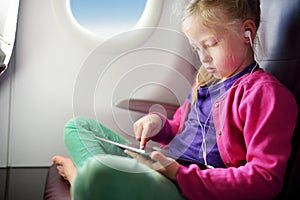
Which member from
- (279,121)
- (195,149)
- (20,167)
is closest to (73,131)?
(195,149)

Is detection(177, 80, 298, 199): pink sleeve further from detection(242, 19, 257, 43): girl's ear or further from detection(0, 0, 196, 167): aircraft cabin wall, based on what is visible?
detection(0, 0, 196, 167): aircraft cabin wall

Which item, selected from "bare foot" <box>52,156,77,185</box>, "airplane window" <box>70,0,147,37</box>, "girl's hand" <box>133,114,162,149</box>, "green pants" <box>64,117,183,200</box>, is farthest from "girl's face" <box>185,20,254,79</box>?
"airplane window" <box>70,0,147,37</box>

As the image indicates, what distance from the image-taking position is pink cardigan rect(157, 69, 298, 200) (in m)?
0.76

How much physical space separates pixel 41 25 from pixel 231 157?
3.18 ft

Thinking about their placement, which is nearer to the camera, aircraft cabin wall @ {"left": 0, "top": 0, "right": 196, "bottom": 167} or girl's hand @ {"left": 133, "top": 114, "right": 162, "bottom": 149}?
girl's hand @ {"left": 133, "top": 114, "right": 162, "bottom": 149}

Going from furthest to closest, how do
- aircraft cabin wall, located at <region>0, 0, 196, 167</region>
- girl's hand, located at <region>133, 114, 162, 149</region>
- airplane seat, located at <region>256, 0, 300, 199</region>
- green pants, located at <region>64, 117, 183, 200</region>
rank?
aircraft cabin wall, located at <region>0, 0, 196, 167</region> → girl's hand, located at <region>133, 114, 162, 149</region> → airplane seat, located at <region>256, 0, 300, 199</region> → green pants, located at <region>64, 117, 183, 200</region>

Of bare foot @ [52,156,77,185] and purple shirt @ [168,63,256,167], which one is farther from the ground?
purple shirt @ [168,63,256,167]

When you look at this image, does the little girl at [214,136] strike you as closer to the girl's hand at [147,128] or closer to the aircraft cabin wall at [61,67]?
the girl's hand at [147,128]

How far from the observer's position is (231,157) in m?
0.87

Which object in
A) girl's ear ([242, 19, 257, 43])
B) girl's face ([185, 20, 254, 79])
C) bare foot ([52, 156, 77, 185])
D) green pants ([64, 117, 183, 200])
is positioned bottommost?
bare foot ([52, 156, 77, 185])

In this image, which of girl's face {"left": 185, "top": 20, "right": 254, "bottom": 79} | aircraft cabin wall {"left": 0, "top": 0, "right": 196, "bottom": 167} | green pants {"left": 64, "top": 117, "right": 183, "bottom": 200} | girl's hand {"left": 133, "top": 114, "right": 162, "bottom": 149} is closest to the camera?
green pants {"left": 64, "top": 117, "right": 183, "bottom": 200}

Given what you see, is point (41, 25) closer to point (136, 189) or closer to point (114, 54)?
point (114, 54)

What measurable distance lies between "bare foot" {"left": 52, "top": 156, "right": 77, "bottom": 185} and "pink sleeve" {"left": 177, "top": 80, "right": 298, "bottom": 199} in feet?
1.48

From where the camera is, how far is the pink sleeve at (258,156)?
755 millimetres
